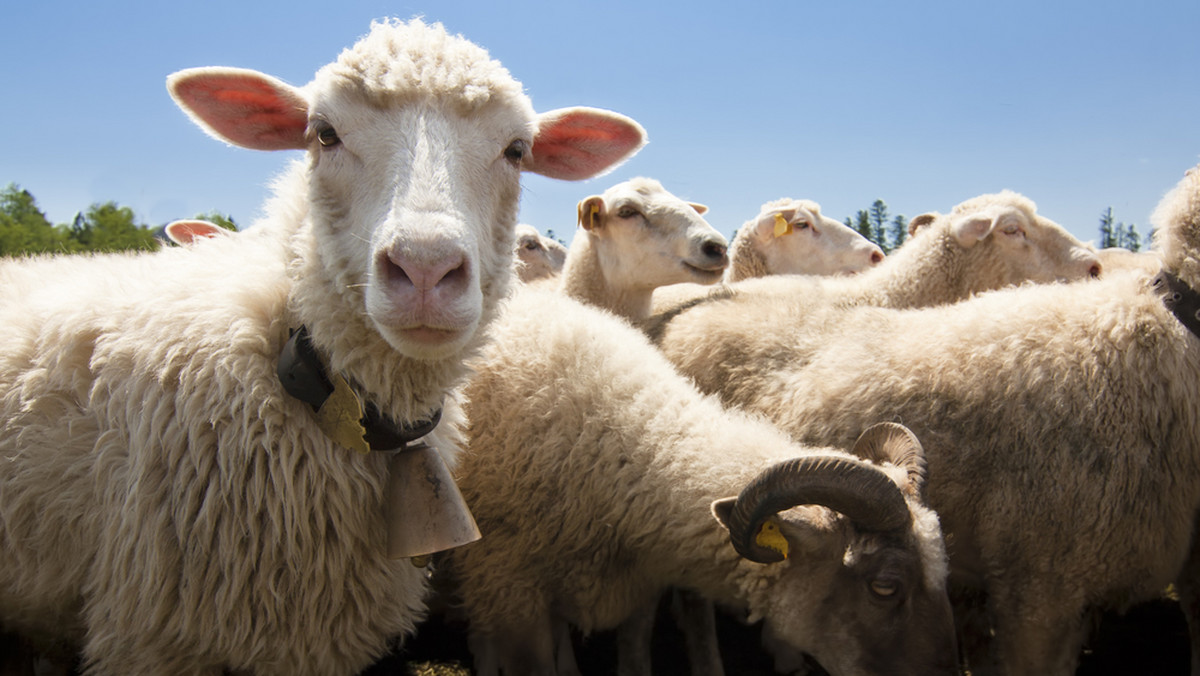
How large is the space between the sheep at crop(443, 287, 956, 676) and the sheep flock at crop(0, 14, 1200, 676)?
0.04ft

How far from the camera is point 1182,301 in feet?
10.6

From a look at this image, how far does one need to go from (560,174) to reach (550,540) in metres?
1.50

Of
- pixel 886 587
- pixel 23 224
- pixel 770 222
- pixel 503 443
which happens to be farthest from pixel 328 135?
pixel 23 224

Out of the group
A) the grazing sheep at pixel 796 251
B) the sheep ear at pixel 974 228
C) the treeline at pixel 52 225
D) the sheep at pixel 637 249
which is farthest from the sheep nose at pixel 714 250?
the treeline at pixel 52 225

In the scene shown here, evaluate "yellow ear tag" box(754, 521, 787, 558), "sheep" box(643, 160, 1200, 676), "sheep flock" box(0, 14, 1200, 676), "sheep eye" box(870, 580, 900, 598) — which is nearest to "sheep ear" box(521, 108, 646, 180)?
"sheep flock" box(0, 14, 1200, 676)

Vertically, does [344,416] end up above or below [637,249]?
below

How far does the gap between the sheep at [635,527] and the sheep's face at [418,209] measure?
109cm

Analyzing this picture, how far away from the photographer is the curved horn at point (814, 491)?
8.29 feet

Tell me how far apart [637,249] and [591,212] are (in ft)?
1.50

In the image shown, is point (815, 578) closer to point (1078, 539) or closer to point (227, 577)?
point (1078, 539)

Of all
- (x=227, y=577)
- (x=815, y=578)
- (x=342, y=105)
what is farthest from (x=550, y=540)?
(x=342, y=105)

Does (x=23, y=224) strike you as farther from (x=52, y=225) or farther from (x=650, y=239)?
(x=650, y=239)

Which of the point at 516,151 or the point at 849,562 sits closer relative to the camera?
the point at 516,151

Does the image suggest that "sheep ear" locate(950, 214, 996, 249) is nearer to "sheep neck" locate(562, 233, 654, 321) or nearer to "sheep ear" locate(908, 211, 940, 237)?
"sheep ear" locate(908, 211, 940, 237)
